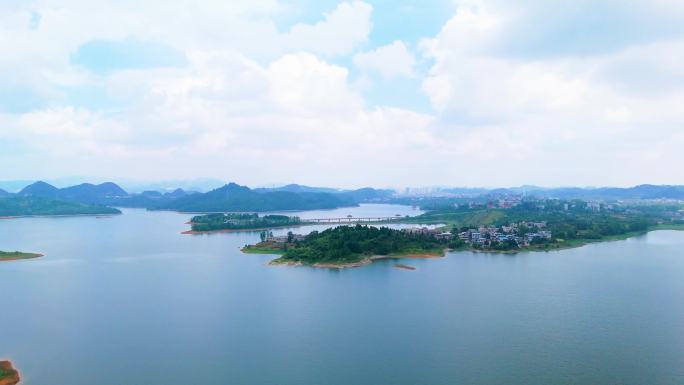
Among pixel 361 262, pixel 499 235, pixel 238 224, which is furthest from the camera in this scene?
pixel 238 224

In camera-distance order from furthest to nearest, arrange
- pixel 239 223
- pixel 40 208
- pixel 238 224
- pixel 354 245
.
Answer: pixel 40 208
pixel 239 223
pixel 238 224
pixel 354 245

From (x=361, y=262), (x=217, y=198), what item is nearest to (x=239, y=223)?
(x=361, y=262)

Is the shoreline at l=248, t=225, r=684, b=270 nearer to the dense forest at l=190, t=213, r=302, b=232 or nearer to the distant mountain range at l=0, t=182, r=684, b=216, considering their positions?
the dense forest at l=190, t=213, r=302, b=232

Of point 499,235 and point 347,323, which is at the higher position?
point 499,235

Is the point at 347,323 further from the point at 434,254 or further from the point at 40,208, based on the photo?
the point at 40,208

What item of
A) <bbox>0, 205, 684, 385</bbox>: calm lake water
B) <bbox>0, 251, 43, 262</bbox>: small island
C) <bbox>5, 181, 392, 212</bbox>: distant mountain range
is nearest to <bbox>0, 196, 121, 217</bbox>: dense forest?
<bbox>5, 181, 392, 212</bbox>: distant mountain range

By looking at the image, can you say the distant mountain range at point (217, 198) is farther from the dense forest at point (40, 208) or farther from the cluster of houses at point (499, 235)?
the cluster of houses at point (499, 235)

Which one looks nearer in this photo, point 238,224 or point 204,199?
point 238,224
